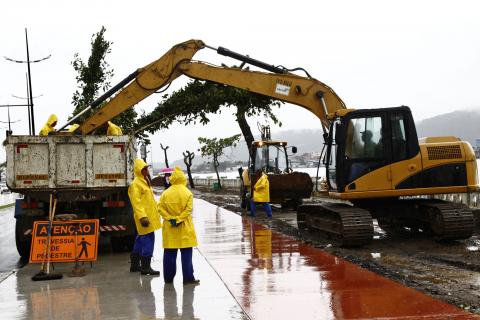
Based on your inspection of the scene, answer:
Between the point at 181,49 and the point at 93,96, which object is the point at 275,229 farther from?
the point at 93,96

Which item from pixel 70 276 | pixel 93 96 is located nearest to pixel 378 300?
pixel 70 276

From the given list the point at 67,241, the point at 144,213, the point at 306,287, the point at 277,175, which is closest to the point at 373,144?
the point at 306,287

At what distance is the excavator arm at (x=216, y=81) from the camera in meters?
14.8

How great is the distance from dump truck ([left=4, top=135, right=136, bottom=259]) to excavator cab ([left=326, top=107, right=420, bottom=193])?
4.34 metres

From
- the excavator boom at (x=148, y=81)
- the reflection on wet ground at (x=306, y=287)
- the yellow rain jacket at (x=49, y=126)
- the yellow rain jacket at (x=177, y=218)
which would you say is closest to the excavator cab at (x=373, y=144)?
the reflection on wet ground at (x=306, y=287)

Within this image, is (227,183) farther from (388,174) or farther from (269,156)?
(388,174)

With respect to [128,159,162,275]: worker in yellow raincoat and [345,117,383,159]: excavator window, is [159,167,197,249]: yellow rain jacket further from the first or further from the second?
[345,117,383,159]: excavator window

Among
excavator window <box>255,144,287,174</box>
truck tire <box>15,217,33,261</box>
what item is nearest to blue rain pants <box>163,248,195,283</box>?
truck tire <box>15,217,33,261</box>

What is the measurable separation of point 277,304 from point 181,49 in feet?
30.3

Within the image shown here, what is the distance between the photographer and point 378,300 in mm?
7320

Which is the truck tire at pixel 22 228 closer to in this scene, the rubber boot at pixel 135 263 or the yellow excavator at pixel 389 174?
the rubber boot at pixel 135 263

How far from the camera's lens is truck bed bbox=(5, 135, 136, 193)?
39.2 feet

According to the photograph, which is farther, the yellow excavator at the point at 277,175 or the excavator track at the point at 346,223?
the yellow excavator at the point at 277,175

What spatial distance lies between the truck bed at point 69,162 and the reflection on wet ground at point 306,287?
2378 millimetres
